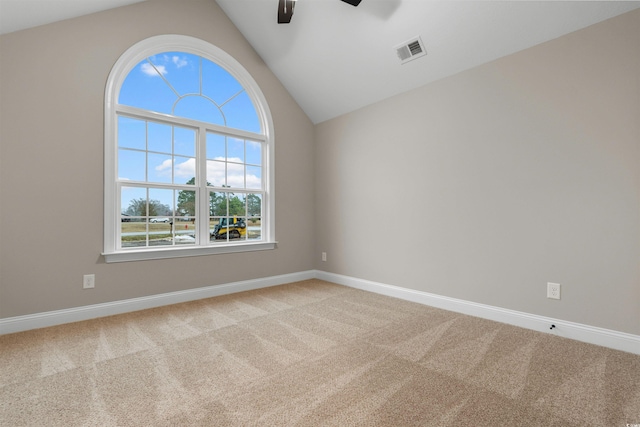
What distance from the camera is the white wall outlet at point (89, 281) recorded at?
2.71 metres

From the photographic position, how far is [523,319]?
250 centimetres

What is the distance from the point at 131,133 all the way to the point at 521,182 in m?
3.72

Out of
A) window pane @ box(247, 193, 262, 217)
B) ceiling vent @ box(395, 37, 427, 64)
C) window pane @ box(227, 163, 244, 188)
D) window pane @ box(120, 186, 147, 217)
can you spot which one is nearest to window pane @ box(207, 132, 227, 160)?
window pane @ box(227, 163, 244, 188)

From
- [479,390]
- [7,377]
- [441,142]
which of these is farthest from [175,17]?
[479,390]

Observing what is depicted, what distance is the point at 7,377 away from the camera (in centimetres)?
174

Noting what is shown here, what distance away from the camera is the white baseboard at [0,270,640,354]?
216cm

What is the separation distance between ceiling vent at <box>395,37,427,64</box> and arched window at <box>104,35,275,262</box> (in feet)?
6.01

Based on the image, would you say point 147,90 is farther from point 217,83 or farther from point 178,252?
point 178,252

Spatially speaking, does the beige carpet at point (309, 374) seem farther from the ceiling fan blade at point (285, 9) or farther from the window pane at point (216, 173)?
the ceiling fan blade at point (285, 9)

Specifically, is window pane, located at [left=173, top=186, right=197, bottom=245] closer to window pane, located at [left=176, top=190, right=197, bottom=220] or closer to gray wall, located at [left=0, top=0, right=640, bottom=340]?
window pane, located at [left=176, top=190, right=197, bottom=220]

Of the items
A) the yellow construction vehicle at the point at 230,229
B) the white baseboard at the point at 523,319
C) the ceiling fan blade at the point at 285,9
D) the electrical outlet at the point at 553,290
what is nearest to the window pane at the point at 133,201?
the yellow construction vehicle at the point at 230,229

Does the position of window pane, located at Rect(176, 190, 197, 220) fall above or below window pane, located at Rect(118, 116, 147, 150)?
below

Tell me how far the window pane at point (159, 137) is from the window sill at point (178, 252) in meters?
1.08

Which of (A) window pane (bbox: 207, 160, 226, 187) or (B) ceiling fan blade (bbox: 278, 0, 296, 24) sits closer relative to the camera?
(B) ceiling fan blade (bbox: 278, 0, 296, 24)
